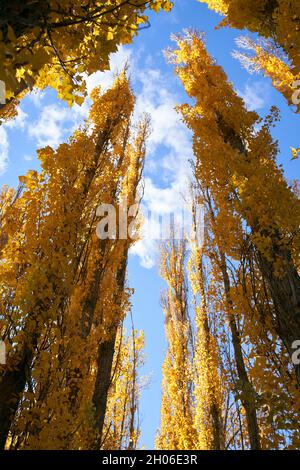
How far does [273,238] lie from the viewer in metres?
4.18

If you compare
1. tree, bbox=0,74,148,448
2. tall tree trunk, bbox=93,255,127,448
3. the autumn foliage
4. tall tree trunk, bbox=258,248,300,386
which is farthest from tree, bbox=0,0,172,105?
tall tree trunk, bbox=93,255,127,448

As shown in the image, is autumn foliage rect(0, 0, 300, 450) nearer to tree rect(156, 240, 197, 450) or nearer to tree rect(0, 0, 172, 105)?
tree rect(0, 0, 172, 105)

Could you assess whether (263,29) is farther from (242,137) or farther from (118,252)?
(118,252)

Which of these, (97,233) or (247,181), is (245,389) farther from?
(97,233)

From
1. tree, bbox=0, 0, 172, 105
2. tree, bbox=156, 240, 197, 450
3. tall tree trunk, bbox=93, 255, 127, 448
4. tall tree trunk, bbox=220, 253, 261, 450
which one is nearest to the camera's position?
tree, bbox=0, 0, 172, 105

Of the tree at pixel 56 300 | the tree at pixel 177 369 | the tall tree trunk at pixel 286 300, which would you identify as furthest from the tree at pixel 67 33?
the tree at pixel 177 369

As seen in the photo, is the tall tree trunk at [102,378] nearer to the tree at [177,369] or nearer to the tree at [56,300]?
the tree at [56,300]

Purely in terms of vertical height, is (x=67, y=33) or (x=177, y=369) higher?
(x=177, y=369)

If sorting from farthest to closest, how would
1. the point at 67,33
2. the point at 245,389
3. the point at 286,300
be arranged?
the point at 286,300
the point at 245,389
the point at 67,33

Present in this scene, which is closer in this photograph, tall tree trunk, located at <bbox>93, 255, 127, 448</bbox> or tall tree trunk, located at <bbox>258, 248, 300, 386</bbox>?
tall tree trunk, located at <bbox>258, 248, 300, 386</bbox>

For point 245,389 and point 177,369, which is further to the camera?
point 177,369

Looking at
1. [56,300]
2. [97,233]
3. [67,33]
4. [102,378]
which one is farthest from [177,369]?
[67,33]

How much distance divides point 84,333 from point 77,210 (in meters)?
2.15

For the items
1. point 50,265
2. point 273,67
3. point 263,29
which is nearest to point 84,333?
point 50,265
